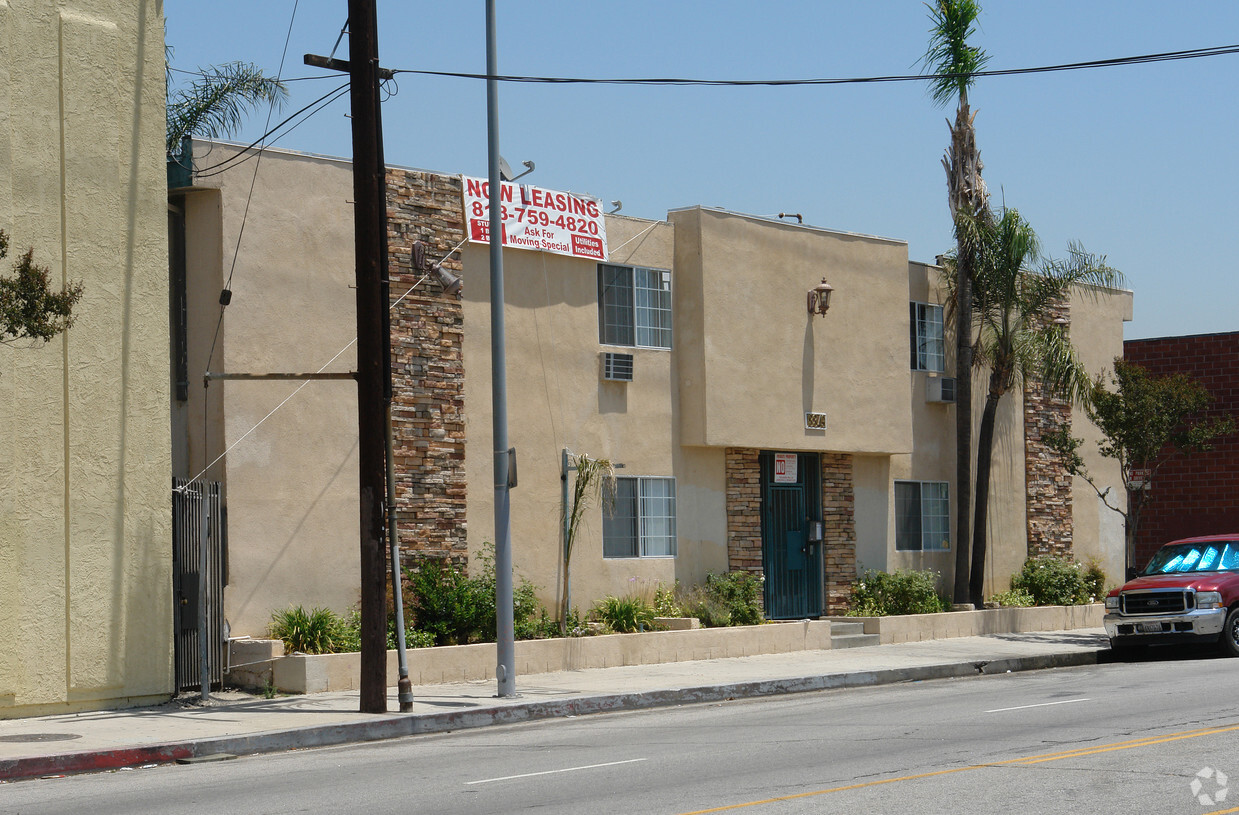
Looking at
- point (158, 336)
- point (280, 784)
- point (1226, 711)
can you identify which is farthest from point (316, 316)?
point (1226, 711)

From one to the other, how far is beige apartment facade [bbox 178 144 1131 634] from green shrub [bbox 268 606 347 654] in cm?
26

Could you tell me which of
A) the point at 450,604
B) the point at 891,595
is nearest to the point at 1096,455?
the point at 891,595

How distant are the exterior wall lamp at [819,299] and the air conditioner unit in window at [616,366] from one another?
4166mm

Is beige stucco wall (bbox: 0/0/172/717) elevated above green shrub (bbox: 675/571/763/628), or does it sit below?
above

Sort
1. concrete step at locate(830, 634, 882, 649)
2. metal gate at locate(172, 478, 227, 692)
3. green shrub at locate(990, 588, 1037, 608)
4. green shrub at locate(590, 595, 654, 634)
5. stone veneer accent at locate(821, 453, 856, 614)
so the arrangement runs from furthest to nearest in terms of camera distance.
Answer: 1. green shrub at locate(990, 588, 1037, 608)
2. stone veneer accent at locate(821, 453, 856, 614)
3. concrete step at locate(830, 634, 882, 649)
4. green shrub at locate(590, 595, 654, 634)
5. metal gate at locate(172, 478, 227, 692)

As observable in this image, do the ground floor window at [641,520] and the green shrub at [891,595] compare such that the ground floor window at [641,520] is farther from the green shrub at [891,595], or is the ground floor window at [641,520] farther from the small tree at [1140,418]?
the small tree at [1140,418]

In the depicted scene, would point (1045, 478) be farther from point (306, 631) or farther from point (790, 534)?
point (306, 631)

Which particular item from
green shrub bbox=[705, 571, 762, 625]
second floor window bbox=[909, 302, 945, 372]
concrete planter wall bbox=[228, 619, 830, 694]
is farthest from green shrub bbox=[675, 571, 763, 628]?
second floor window bbox=[909, 302, 945, 372]

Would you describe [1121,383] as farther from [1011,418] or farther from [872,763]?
[872,763]

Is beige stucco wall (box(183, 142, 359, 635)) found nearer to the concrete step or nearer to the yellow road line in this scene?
the concrete step

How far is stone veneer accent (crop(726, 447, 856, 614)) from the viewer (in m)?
24.1

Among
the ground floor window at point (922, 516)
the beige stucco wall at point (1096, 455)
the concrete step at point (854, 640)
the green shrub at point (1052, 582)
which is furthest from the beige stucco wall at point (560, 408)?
the beige stucco wall at point (1096, 455)

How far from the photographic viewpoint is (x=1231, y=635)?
819 inches

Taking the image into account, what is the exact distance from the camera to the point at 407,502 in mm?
19719
